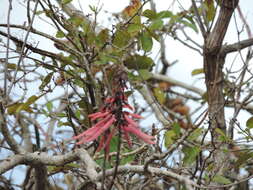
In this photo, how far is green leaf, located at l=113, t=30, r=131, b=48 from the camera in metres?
1.33

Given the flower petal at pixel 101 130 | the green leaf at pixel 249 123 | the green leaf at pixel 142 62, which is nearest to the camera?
the flower petal at pixel 101 130

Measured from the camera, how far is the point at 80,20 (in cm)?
132

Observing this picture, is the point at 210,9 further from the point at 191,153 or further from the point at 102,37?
the point at 191,153

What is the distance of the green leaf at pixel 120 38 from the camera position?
133cm

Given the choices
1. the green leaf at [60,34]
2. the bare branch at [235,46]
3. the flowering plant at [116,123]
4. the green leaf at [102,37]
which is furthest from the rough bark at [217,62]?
the flowering plant at [116,123]

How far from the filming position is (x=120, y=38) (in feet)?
4.37

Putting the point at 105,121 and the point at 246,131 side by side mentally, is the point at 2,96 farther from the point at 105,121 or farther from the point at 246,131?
the point at 246,131

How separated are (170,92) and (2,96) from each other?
1.91 m

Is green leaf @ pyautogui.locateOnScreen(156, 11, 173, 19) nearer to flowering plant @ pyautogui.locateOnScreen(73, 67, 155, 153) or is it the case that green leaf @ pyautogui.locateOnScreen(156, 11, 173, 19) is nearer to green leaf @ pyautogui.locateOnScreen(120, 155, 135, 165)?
flowering plant @ pyautogui.locateOnScreen(73, 67, 155, 153)

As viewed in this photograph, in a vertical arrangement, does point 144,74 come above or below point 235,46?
below

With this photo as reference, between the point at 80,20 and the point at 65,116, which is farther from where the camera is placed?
the point at 65,116

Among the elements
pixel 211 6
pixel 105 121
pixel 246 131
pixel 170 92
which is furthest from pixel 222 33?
pixel 170 92

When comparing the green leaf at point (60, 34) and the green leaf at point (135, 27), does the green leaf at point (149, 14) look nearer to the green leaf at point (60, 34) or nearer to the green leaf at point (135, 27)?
the green leaf at point (135, 27)

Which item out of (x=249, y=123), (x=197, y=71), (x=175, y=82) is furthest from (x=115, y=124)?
(x=175, y=82)
